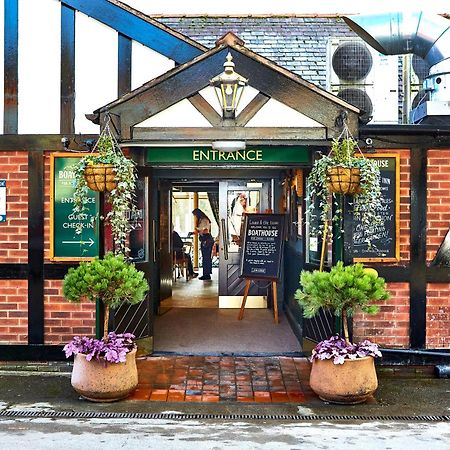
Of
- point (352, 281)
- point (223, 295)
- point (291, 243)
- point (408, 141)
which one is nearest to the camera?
Result: point (352, 281)

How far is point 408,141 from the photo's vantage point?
6.65 meters

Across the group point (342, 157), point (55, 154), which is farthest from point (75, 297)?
point (342, 157)

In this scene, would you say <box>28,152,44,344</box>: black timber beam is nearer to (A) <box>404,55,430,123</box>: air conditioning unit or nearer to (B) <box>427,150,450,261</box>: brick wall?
(B) <box>427,150,450,261</box>: brick wall

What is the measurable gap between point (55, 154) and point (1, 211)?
2.89 feet

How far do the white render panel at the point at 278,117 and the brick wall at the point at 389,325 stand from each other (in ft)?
6.85

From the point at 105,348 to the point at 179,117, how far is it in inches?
94.6

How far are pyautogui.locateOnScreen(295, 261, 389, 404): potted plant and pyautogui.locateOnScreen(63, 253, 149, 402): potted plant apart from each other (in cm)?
167

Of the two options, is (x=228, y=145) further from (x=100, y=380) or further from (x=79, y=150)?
(x=100, y=380)

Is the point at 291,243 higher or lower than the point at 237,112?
lower

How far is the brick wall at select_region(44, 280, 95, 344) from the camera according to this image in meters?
6.79

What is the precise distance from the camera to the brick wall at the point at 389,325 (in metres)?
6.71

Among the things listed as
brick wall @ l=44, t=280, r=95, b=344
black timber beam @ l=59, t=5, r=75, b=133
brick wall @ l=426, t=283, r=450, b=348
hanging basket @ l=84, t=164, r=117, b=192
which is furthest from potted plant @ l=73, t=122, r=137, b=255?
brick wall @ l=426, t=283, r=450, b=348

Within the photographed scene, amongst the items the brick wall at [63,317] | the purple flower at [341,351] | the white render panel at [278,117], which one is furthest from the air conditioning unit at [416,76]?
the brick wall at [63,317]

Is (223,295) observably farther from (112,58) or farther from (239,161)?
(112,58)
